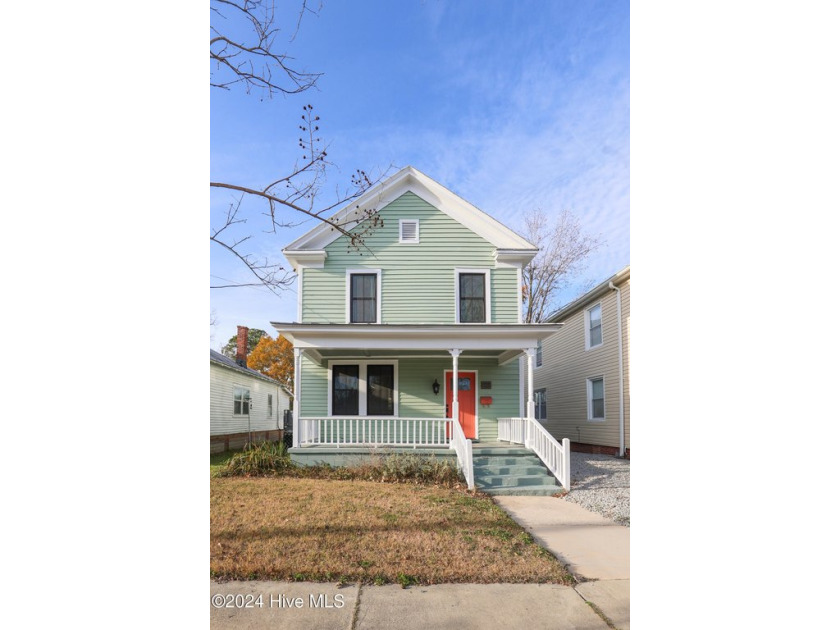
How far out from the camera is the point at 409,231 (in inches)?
381

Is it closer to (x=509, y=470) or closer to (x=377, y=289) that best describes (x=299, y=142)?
(x=509, y=470)

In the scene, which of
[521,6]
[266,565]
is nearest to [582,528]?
[266,565]

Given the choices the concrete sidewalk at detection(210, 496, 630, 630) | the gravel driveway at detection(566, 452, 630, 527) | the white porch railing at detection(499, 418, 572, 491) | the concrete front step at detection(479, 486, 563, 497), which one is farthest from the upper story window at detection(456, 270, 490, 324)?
the concrete sidewalk at detection(210, 496, 630, 630)

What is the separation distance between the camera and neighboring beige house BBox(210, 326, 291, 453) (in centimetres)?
1246

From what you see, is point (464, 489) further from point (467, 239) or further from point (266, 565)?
point (467, 239)

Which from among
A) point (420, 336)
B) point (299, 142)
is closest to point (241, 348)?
point (420, 336)

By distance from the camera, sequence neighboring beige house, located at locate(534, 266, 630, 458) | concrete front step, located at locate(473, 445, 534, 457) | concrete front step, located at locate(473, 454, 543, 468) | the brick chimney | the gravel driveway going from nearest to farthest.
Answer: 1. the gravel driveway
2. concrete front step, located at locate(473, 454, 543, 468)
3. concrete front step, located at locate(473, 445, 534, 457)
4. neighboring beige house, located at locate(534, 266, 630, 458)
5. the brick chimney

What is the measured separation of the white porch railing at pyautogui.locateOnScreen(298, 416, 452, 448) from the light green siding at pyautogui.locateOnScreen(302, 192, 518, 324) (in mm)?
1739

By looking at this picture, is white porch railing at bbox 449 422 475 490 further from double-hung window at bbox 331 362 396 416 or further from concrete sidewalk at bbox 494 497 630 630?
double-hung window at bbox 331 362 396 416

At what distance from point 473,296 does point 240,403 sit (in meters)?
7.73

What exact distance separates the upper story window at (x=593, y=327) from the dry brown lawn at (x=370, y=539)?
6.49 meters
